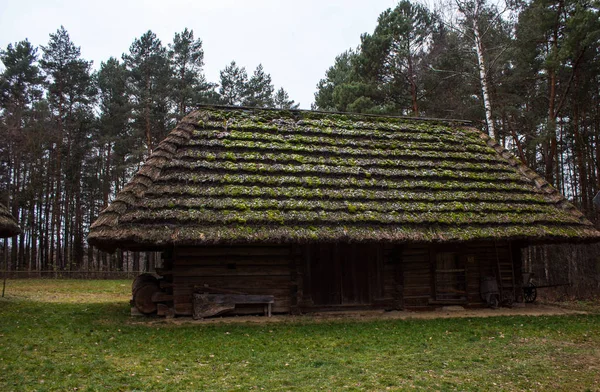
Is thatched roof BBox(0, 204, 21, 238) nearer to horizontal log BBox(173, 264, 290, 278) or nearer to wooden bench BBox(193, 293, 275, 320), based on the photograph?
horizontal log BBox(173, 264, 290, 278)

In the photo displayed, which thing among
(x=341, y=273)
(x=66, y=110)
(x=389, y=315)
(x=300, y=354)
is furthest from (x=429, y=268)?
(x=66, y=110)

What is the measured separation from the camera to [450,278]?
1382 centimetres

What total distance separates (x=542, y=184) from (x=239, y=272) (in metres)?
9.81

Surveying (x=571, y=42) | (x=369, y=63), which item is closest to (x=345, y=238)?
(x=571, y=42)

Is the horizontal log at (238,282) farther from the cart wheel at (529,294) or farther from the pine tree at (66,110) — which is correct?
the pine tree at (66,110)

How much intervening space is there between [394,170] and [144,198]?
705 cm

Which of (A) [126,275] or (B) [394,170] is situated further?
(A) [126,275]

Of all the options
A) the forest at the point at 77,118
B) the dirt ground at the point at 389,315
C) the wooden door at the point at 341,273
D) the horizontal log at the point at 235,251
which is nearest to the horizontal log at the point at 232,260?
the horizontal log at the point at 235,251

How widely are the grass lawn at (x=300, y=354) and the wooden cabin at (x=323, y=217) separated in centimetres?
163

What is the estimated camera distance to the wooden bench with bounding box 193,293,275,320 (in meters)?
11.6

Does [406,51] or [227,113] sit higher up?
[406,51]

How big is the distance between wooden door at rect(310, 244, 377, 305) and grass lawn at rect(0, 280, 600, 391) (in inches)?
57.5

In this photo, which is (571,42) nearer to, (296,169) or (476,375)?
(296,169)

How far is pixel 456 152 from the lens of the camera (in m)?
15.4
